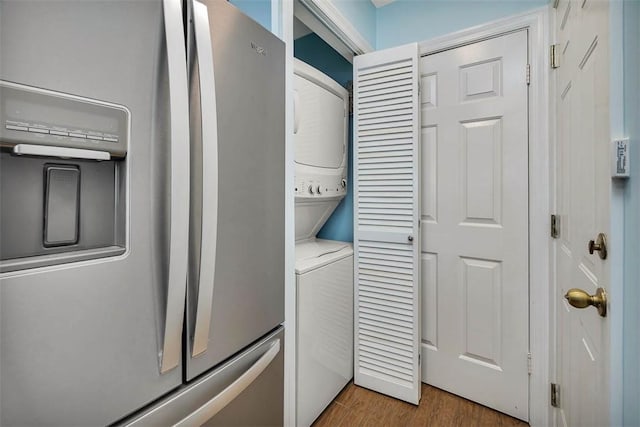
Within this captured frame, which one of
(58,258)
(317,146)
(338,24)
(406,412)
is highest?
(338,24)

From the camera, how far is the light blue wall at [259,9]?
1289 millimetres

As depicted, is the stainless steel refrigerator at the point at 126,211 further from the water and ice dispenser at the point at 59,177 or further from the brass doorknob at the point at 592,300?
the brass doorknob at the point at 592,300

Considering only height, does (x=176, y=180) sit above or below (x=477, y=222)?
above

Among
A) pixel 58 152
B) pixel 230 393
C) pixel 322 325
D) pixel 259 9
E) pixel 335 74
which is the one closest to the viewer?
pixel 58 152

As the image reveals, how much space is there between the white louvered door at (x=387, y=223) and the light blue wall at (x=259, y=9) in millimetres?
787

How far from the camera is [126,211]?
0.65 m

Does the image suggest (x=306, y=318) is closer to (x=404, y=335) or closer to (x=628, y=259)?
(x=404, y=335)

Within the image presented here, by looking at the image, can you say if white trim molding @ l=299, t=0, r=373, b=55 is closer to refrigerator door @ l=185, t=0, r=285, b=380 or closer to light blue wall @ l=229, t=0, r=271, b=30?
light blue wall @ l=229, t=0, r=271, b=30

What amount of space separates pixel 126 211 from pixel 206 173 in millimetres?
206

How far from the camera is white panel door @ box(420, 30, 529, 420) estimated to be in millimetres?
1665

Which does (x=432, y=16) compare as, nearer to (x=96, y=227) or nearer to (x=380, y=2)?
(x=380, y=2)

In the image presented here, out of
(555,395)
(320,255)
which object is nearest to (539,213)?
(555,395)

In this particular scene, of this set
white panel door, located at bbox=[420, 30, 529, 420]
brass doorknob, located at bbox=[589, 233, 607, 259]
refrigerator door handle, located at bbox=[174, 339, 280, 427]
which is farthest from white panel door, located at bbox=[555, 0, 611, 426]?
refrigerator door handle, located at bbox=[174, 339, 280, 427]

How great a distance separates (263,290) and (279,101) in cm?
69
